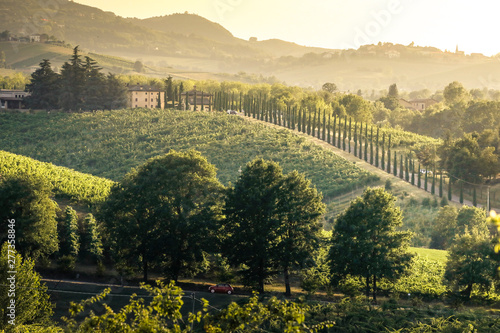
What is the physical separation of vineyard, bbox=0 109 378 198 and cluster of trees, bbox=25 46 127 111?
3.23m

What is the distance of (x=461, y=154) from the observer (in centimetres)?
8275

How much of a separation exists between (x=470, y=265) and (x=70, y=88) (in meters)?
101

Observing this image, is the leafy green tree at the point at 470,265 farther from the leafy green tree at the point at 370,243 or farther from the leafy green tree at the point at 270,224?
the leafy green tree at the point at 270,224

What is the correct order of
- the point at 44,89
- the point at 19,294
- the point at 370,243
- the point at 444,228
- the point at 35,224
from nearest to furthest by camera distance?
the point at 19,294, the point at 370,243, the point at 35,224, the point at 444,228, the point at 44,89

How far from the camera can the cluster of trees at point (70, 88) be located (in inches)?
4958

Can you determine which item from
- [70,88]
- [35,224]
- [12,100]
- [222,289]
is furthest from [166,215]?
[12,100]

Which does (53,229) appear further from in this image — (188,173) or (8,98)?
(8,98)

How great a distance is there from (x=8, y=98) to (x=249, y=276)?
107387 mm

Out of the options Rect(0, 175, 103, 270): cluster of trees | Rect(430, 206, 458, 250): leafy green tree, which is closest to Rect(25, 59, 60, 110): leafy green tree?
Rect(0, 175, 103, 270): cluster of trees

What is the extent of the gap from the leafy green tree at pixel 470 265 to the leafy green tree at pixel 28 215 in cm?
2746

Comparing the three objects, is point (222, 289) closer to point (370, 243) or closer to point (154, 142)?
point (370, 243)

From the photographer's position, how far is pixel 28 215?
1684 inches

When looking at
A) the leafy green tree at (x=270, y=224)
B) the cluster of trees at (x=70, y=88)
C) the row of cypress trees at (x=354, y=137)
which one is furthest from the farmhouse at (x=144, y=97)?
the leafy green tree at (x=270, y=224)

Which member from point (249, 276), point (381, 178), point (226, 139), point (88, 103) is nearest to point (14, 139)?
point (88, 103)
